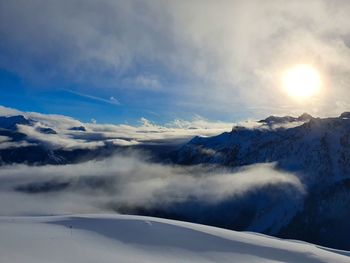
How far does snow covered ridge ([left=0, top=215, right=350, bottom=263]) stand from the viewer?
22.1 meters

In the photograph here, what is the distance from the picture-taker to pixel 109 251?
24109 millimetres

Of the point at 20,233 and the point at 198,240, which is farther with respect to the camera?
the point at 198,240

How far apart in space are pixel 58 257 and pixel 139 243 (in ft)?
22.7

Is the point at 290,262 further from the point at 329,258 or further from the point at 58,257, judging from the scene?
the point at 58,257

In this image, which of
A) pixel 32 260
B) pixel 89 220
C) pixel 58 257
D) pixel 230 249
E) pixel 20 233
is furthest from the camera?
pixel 89 220

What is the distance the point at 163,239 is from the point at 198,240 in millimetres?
2377

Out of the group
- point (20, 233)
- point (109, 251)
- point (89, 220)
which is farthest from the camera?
point (89, 220)

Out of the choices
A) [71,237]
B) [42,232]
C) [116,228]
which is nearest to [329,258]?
[116,228]

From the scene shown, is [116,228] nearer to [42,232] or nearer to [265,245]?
[42,232]

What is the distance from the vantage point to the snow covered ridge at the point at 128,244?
22141mm

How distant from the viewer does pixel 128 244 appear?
2661 centimetres

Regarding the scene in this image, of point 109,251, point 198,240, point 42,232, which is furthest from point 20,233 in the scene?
point 198,240

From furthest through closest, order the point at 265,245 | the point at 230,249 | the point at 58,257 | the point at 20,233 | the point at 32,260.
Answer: the point at 265,245 < the point at 230,249 < the point at 20,233 < the point at 58,257 < the point at 32,260

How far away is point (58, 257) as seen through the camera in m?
21.1
